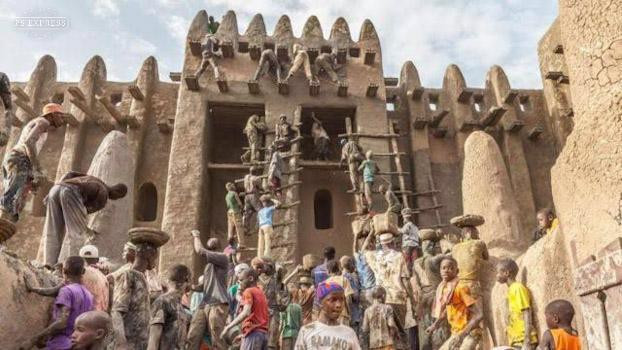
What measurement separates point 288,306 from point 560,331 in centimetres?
408

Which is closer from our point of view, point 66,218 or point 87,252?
point 87,252

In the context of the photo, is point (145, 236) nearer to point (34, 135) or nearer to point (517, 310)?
point (34, 135)

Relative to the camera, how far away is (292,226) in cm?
1481

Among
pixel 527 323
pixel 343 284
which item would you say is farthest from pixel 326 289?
pixel 343 284

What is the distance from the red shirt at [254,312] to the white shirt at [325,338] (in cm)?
199

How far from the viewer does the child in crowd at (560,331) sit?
4.14 meters

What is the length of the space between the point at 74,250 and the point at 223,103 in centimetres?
1156

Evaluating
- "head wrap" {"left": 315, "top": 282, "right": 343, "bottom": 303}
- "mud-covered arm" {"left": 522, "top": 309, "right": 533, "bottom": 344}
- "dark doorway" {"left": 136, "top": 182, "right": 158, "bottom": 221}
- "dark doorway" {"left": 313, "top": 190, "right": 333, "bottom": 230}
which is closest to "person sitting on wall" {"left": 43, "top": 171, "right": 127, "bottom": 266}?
"head wrap" {"left": 315, "top": 282, "right": 343, "bottom": 303}

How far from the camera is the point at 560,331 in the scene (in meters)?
4.20

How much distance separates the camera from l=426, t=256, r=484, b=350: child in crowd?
5543mm

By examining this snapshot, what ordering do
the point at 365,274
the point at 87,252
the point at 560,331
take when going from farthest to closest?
the point at 365,274 → the point at 87,252 → the point at 560,331

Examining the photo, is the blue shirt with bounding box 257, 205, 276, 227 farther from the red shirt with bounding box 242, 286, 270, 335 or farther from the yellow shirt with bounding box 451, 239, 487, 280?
the red shirt with bounding box 242, 286, 270, 335

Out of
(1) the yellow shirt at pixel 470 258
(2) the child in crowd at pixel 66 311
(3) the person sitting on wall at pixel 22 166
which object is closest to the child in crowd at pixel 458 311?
(1) the yellow shirt at pixel 470 258

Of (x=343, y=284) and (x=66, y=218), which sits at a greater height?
(x=66, y=218)
